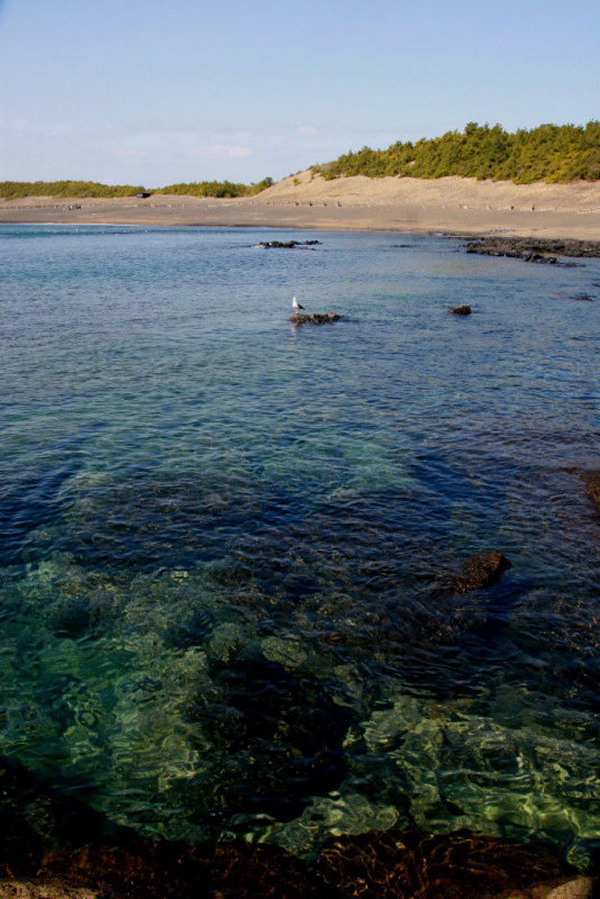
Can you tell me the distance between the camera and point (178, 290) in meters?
39.2

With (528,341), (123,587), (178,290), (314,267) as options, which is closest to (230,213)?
(314,267)

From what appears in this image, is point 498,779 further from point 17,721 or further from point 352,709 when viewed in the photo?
point 17,721

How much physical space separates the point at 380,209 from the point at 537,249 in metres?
48.6

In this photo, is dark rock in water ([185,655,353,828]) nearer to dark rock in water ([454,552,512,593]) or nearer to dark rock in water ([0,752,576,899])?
dark rock in water ([0,752,576,899])

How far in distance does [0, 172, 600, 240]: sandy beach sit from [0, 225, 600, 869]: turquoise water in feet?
194

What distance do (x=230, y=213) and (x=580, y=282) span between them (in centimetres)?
8868

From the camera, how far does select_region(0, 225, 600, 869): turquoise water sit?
6.21 m

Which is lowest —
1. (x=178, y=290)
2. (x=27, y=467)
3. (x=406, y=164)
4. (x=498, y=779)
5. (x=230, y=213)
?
(x=498, y=779)

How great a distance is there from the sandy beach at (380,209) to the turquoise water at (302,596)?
58981mm

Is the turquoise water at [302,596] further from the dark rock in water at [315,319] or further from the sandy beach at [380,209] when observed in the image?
the sandy beach at [380,209]

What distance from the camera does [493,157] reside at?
322 feet

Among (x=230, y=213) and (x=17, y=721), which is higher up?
Answer: (x=230, y=213)

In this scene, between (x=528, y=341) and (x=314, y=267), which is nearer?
(x=528, y=341)

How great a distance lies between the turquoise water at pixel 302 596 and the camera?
20.4ft
